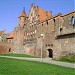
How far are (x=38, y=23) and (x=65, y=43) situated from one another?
14018mm

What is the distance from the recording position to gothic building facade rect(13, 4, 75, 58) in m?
29.9

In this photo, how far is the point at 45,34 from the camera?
126 ft

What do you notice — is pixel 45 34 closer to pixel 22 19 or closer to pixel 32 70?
pixel 22 19

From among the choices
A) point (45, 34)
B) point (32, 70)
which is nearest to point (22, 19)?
point (45, 34)

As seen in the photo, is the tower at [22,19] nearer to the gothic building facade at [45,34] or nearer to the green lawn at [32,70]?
the gothic building facade at [45,34]

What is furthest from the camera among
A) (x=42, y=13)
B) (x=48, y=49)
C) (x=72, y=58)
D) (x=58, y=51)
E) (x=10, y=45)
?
(x=10, y=45)

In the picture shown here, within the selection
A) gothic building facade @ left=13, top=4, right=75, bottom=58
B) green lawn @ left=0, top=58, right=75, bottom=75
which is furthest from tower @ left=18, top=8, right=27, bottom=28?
green lawn @ left=0, top=58, right=75, bottom=75

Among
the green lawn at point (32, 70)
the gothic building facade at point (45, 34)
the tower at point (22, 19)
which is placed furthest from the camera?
the tower at point (22, 19)

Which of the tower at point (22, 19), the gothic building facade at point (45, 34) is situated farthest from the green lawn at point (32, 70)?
the tower at point (22, 19)

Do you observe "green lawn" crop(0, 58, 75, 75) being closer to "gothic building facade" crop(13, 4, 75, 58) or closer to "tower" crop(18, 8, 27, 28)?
"gothic building facade" crop(13, 4, 75, 58)

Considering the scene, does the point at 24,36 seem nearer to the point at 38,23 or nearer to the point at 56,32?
the point at 38,23

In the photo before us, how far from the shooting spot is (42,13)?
46500 mm

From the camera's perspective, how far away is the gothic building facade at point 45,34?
29938 millimetres

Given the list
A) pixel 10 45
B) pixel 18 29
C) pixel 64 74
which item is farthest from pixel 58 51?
pixel 10 45
